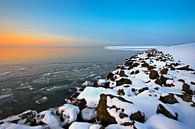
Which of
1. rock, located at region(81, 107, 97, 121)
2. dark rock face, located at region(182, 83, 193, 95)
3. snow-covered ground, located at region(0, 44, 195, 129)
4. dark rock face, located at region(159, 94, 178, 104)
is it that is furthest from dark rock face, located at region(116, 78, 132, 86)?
rock, located at region(81, 107, 97, 121)

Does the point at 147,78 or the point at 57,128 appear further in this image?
the point at 147,78

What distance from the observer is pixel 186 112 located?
5738 mm

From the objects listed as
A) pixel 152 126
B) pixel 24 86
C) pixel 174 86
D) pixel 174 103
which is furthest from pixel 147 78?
pixel 24 86

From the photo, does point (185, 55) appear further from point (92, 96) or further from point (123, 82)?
point (92, 96)

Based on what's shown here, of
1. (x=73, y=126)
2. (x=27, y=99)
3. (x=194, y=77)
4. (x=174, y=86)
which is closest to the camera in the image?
(x=73, y=126)

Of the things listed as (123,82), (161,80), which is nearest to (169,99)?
(161,80)

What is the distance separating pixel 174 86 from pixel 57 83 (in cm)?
903

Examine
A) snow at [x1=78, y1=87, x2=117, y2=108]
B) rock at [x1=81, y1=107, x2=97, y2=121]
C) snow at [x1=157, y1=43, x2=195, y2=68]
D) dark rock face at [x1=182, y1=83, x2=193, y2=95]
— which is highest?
snow at [x1=157, y1=43, x2=195, y2=68]

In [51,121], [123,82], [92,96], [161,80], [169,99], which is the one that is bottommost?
[51,121]

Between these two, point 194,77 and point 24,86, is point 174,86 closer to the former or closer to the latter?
point 194,77

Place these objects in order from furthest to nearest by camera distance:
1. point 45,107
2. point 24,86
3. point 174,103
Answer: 1. point 24,86
2. point 45,107
3. point 174,103

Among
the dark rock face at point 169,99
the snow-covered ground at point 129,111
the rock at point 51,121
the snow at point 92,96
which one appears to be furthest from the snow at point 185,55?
the rock at point 51,121

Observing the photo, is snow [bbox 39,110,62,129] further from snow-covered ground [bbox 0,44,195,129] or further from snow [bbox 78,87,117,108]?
snow [bbox 78,87,117,108]

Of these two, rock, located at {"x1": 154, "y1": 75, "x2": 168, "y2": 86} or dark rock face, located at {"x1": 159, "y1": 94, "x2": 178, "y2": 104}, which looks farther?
rock, located at {"x1": 154, "y1": 75, "x2": 168, "y2": 86}
